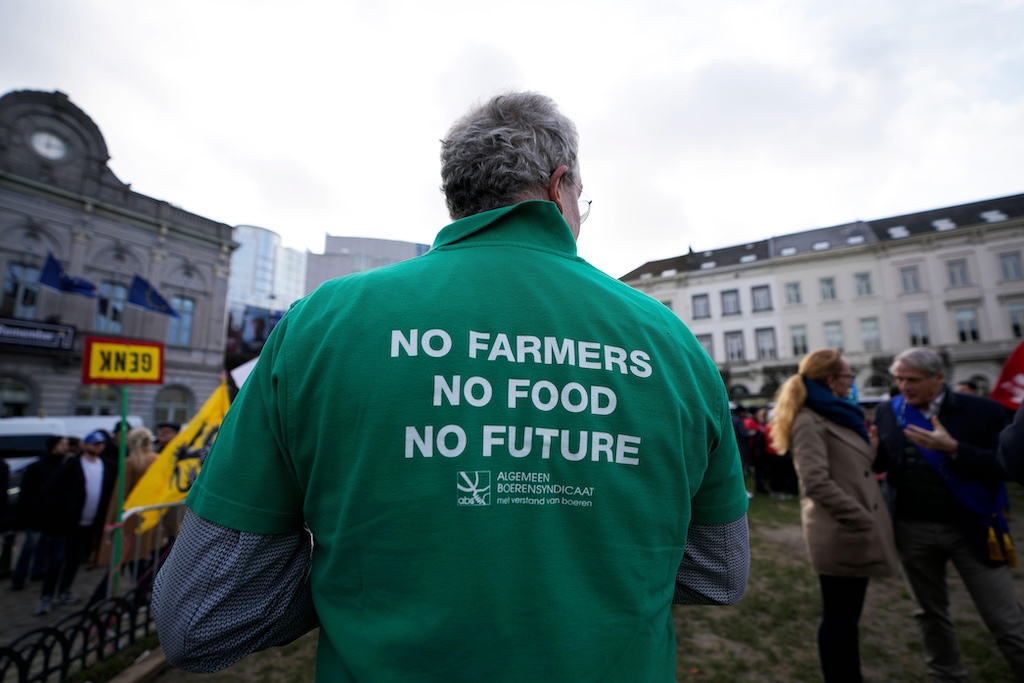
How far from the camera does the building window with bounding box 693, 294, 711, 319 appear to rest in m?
29.2

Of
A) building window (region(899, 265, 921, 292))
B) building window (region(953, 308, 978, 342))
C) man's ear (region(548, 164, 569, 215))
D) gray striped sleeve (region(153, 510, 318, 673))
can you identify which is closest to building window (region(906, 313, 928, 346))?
building window (region(953, 308, 978, 342))

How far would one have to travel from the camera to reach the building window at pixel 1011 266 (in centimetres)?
2983

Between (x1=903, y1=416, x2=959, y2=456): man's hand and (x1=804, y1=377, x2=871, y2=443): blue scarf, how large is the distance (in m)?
0.28

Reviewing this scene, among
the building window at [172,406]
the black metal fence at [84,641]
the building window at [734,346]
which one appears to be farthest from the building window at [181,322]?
the building window at [734,346]

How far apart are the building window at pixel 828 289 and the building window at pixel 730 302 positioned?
557 cm

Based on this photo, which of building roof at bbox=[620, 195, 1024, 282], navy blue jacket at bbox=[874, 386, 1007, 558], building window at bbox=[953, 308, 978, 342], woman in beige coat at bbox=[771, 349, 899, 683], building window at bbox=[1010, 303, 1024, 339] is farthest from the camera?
building roof at bbox=[620, 195, 1024, 282]

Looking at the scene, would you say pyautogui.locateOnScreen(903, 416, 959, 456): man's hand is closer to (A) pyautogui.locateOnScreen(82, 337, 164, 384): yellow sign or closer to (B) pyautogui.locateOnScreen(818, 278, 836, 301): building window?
(A) pyautogui.locateOnScreen(82, 337, 164, 384): yellow sign

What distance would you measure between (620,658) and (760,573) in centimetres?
636

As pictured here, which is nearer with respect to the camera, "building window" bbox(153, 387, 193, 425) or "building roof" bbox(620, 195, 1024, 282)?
"building window" bbox(153, 387, 193, 425)

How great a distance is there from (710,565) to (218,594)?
44.2 inches

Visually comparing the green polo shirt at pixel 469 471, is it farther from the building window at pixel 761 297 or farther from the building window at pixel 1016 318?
the building window at pixel 1016 318

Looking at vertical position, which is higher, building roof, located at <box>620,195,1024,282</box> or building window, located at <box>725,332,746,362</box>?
building roof, located at <box>620,195,1024,282</box>

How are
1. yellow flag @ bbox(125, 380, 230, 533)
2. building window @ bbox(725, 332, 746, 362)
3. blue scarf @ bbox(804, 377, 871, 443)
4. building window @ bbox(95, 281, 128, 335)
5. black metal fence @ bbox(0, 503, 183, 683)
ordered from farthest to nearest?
building window @ bbox(725, 332, 746, 362) < building window @ bbox(95, 281, 128, 335) < yellow flag @ bbox(125, 380, 230, 533) < black metal fence @ bbox(0, 503, 183, 683) < blue scarf @ bbox(804, 377, 871, 443)

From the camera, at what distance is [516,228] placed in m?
1.18
